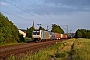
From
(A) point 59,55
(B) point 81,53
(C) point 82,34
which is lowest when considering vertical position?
(A) point 59,55

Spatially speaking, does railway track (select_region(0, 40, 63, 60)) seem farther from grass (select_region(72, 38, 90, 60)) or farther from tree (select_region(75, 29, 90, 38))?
tree (select_region(75, 29, 90, 38))

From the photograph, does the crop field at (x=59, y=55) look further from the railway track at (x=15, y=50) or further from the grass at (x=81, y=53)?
the railway track at (x=15, y=50)

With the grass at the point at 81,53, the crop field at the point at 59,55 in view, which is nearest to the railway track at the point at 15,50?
the crop field at the point at 59,55

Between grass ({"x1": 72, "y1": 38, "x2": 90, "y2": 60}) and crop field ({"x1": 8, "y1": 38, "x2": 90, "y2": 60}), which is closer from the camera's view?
grass ({"x1": 72, "y1": 38, "x2": 90, "y2": 60})

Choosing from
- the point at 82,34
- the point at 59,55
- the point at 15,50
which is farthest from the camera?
the point at 82,34

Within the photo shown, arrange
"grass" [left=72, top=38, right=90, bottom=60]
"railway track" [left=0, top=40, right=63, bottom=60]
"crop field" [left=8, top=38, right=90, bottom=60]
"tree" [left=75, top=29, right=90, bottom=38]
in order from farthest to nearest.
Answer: "tree" [left=75, top=29, right=90, bottom=38]
"railway track" [left=0, top=40, right=63, bottom=60]
"crop field" [left=8, top=38, right=90, bottom=60]
"grass" [left=72, top=38, right=90, bottom=60]

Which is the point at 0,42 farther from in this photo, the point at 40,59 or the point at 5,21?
the point at 40,59

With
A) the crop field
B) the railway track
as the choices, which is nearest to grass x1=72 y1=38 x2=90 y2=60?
the crop field

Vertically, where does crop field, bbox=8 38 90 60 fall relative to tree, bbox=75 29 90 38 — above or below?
below

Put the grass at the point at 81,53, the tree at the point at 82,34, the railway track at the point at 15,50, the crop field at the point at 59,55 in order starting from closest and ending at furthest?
1. the grass at the point at 81,53
2. the crop field at the point at 59,55
3. the railway track at the point at 15,50
4. the tree at the point at 82,34

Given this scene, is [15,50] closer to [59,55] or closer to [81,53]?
[59,55]

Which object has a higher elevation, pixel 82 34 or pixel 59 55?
pixel 82 34

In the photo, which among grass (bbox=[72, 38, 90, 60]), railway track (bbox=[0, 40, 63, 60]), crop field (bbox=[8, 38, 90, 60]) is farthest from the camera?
railway track (bbox=[0, 40, 63, 60])

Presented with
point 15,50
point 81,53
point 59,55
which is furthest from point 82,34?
point 59,55
